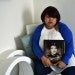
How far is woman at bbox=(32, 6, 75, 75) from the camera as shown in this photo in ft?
5.84

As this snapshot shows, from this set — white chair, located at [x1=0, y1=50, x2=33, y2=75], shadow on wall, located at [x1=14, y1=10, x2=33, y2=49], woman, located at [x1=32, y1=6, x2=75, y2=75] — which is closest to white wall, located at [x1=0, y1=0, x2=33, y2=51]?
shadow on wall, located at [x1=14, y1=10, x2=33, y2=49]

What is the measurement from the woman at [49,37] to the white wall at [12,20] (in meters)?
0.22

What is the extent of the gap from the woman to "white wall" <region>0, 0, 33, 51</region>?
0.22 m

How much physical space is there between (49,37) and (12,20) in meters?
0.40

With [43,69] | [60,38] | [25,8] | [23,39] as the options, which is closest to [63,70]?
[43,69]

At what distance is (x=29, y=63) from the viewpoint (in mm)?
1873

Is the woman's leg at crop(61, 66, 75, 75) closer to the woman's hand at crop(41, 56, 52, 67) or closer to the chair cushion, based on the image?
the woman's hand at crop(41, 56, 52, 67)

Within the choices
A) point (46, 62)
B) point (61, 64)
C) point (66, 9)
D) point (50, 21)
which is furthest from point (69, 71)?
point (66, 9)

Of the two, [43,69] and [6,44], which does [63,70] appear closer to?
[43,69]

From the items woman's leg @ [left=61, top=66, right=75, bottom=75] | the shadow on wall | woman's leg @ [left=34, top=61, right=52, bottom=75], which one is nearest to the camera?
woman's leg @ [left=61, top=66, right=75, bottom=75]

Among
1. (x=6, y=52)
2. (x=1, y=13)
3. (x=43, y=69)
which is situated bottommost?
(x=43, y=69)

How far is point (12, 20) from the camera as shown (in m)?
1.97

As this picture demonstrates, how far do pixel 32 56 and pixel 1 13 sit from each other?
51 centimetres

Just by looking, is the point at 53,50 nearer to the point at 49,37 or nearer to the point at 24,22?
the point at 49,37
